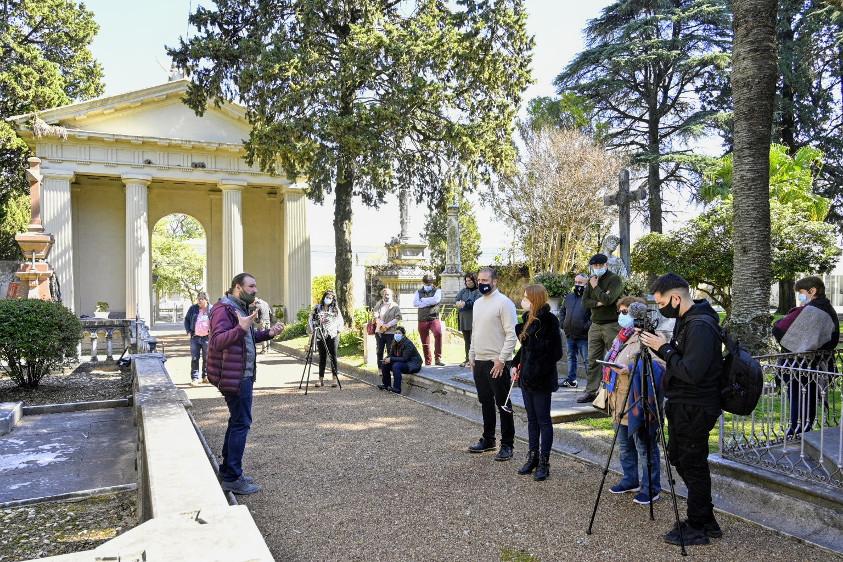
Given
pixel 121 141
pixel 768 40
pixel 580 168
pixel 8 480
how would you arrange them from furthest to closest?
pixel 580 168
pixel 121 141
pixel 768 40
pixel 8 480

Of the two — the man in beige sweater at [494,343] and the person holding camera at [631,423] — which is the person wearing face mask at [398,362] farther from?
the person holding camera at [631,423]

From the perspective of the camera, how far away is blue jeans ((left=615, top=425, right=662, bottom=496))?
4.97 meters

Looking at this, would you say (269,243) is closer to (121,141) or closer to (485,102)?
(121,141)

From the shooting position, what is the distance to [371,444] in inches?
283

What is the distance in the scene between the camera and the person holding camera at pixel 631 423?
4.82m

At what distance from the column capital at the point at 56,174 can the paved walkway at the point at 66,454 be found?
1830 centimetres

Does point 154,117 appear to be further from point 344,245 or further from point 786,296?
point 786,296

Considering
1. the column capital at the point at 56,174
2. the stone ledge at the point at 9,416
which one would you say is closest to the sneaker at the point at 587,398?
the stone ledge at the point at 9,416

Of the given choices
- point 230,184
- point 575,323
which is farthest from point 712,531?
point 230,184

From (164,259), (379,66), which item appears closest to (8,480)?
(379,66)

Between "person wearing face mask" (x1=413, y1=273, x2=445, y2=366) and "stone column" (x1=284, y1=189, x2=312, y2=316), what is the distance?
14.7m

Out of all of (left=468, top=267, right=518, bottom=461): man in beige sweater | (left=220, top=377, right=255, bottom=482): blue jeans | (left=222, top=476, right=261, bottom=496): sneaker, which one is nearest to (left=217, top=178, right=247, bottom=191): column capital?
(left=468, top=267, right=518, bottom=461): man in beige sweater

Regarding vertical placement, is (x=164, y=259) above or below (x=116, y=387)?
above

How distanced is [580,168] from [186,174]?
1652cm
